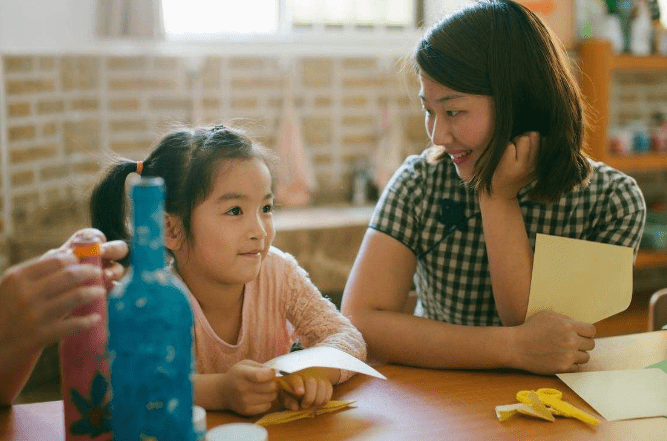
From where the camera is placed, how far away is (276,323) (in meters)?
1.26

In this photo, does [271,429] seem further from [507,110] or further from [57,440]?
[507,110]

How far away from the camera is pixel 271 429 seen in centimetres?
93

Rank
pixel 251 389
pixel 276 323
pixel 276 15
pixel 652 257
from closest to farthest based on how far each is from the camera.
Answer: pixel 251 389, pixel 276 323, pixel 652 257, pixel 276 15

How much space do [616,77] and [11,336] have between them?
143 inches

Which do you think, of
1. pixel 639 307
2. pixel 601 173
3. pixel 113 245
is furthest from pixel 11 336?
pixel 639 307

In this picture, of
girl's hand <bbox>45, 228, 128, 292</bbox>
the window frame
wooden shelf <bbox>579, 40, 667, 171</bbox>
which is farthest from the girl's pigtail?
wooden shelf <bbox>579, 40, 667, 171</bbox>

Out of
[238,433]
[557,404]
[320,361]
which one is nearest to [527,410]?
[557,404]

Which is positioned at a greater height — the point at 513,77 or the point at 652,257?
the point at 513,77

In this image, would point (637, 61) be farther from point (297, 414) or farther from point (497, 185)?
point (297, 414)

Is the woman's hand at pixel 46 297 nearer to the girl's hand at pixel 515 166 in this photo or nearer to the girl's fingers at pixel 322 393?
the girl's fingers at pixel 322 393

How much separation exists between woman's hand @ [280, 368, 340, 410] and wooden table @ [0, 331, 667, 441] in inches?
1.0

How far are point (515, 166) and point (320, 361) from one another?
0.53 metres

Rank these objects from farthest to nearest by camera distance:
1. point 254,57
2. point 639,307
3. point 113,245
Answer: point 639,307 → point 254,57 → point 113,245

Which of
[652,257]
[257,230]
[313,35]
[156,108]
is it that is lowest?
[652,257]
